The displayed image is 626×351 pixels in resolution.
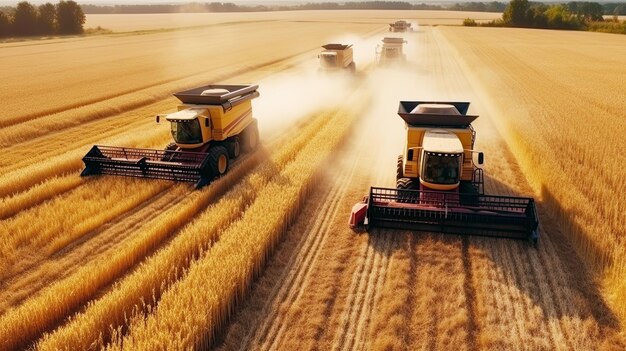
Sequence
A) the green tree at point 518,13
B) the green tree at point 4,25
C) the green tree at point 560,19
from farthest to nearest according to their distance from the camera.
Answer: the green tree at point 518,13 → the green tree at point 560,19 → the green tree at point 4,25

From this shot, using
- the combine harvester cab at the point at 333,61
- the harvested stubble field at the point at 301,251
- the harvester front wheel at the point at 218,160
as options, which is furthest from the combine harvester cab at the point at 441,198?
the combine harvester cab at the point at 333,61

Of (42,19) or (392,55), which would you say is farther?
(42,19)

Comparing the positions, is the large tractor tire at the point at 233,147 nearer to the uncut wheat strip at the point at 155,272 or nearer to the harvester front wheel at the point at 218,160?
the harvester front wheel at the point at 218,160

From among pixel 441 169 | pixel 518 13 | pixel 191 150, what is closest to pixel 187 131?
pixel 191 150

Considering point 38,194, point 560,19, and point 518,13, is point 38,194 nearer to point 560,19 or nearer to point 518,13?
point 518,13

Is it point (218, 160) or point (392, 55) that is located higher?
point (392, 55)

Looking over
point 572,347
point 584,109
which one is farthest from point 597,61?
point 572,347
